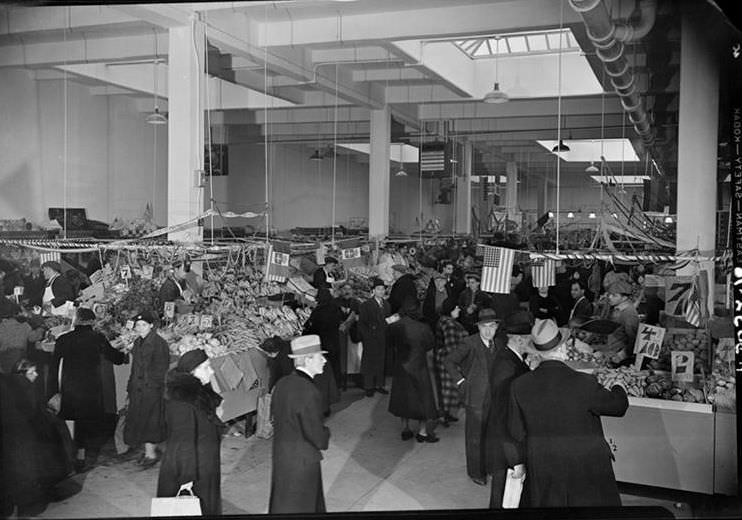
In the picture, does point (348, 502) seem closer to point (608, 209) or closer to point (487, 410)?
point (487, 410)

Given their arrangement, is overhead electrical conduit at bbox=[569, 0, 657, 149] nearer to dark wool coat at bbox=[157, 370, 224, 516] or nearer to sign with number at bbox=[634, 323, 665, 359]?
sign with number at bbox=[634, 323, 665, 359]

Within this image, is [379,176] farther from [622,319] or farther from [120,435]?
[120,435]

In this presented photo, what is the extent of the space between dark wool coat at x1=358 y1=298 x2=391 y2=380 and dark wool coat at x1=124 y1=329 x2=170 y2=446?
1711 mm

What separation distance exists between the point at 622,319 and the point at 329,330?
112 inches

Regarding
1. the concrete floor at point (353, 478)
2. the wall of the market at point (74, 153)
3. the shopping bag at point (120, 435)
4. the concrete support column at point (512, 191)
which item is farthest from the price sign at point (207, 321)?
the concrete support column at point (512, 191)

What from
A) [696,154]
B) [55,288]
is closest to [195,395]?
[55,288]

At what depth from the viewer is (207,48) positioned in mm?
9789

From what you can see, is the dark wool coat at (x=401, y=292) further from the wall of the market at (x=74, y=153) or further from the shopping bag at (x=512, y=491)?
the wall of the market at (x=74, y=153)

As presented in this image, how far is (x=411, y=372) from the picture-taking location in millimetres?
6863

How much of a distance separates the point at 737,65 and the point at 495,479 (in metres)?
3.63

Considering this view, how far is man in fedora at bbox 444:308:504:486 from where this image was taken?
6.21 metres

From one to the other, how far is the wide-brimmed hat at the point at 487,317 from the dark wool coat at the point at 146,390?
2.70m

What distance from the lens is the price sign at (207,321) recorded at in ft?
24.9

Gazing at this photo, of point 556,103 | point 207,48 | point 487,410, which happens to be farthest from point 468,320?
point 556,103
